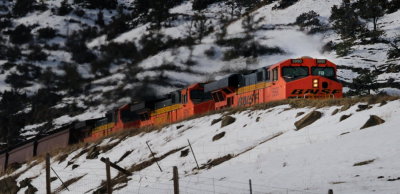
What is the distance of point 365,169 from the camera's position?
54.9ft

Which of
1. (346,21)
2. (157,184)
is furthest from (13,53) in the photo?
(157,184)

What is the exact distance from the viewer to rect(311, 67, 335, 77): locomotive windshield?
31.6m

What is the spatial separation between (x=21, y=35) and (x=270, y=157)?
392 ft

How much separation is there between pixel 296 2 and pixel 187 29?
24.4 metres

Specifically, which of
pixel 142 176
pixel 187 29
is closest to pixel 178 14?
pixel 187 29

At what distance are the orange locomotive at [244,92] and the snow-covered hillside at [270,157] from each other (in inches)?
91.3

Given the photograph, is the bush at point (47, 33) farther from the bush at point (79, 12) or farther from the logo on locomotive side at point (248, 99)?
the logo on locomotive side at point (248, 99)

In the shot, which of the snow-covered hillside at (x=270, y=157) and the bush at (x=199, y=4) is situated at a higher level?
the bush at (x=199, y=4)

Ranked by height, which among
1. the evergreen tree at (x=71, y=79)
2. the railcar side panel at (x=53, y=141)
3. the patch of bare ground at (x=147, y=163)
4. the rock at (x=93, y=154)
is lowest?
the evergreen tree at (x=71, y=79)

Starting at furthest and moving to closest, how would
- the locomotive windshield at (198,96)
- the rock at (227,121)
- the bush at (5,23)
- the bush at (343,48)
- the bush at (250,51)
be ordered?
the bush at (5,23) → the bush at (250,51) → the bush at (343,48) → the locomotive windshield at (198,96) → the rock at (227,121)

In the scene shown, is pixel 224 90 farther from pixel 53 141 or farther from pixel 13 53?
pixel 13 53

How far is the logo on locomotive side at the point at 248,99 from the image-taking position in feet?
110

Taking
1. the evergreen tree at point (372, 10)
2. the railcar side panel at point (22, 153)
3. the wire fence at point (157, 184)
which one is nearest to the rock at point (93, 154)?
the wire fence at point (157, 184)

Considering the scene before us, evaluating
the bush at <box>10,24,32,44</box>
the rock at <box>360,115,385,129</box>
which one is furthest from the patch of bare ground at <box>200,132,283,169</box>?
the bush at <box>10,24,32,44</box>
